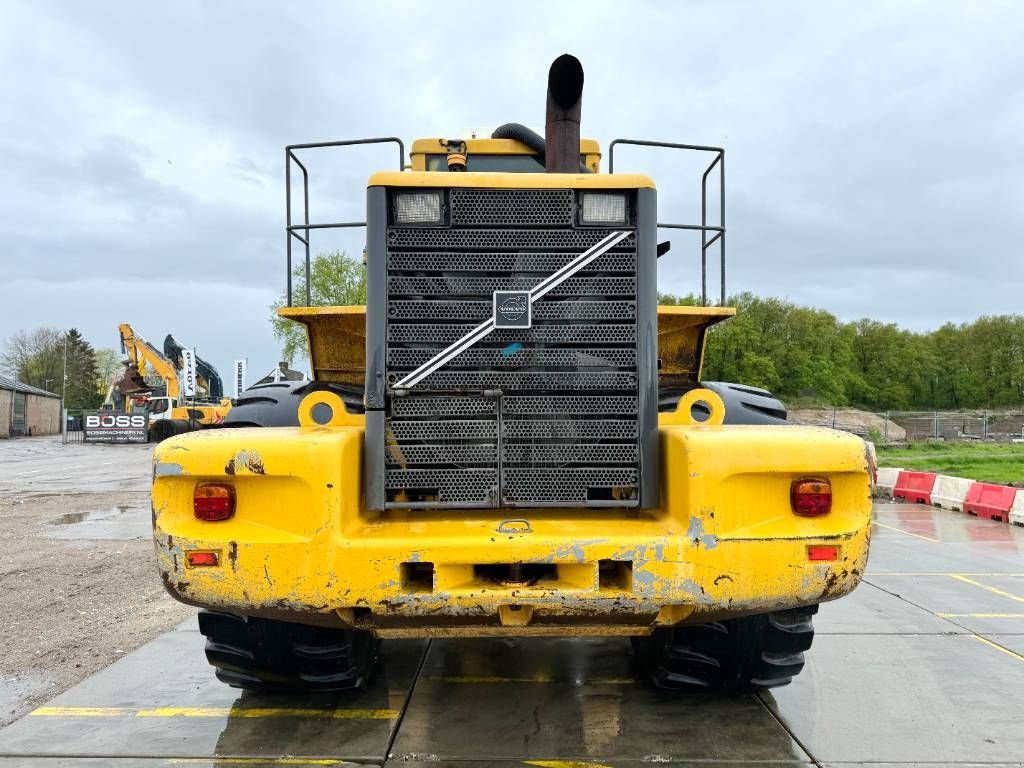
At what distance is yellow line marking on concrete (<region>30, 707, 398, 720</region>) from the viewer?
3.67 m

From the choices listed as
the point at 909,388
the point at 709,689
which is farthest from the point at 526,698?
the point at 909,388

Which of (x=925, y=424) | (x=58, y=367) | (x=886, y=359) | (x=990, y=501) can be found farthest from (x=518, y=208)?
(x=58, y=367)

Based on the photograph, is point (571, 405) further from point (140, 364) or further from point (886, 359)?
point (886, 359)

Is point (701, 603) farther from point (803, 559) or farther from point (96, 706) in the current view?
point (96, 706)

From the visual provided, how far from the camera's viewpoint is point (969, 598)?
20.2 feet

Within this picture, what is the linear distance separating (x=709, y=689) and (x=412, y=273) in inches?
98.1

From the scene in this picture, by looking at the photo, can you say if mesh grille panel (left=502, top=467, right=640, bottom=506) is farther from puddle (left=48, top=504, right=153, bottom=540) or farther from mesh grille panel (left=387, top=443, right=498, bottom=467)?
puddle (left=48, top=504, right=153, bottom=540)

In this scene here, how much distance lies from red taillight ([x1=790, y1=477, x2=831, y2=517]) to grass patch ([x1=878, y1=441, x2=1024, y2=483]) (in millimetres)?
14961

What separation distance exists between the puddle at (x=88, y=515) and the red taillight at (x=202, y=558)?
28.6ft

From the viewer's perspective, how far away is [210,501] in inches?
111

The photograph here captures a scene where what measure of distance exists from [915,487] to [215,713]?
13.5 metres

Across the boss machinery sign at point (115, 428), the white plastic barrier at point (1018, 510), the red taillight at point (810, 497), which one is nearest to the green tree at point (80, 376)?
the boss machinery sign at point (115, 428)

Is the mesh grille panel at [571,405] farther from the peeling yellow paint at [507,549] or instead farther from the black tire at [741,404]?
the black tire at [741,404]

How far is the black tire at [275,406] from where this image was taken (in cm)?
410
